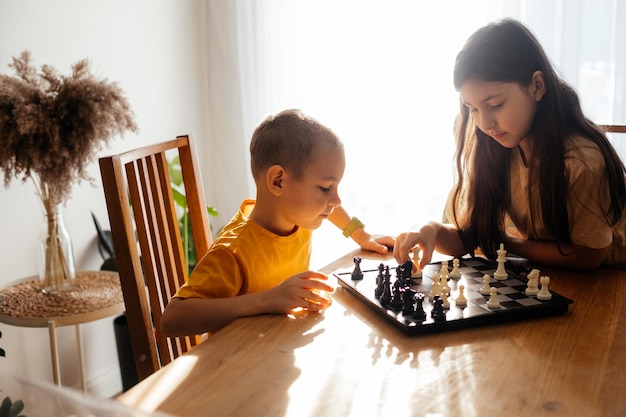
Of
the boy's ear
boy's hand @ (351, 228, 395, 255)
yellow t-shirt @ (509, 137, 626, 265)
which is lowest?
boy's hand @ (351, 228, 395, 255)

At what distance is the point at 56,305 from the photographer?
→ 2.12 meters

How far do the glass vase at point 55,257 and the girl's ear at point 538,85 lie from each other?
1609 mm

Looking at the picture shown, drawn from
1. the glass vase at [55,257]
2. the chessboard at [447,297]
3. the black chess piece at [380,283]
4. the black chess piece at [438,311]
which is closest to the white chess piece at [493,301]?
the chessboard at [447,297]

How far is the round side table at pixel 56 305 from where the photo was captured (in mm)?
2051

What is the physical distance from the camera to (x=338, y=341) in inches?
43.1

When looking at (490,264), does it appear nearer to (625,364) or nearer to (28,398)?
(625,364)

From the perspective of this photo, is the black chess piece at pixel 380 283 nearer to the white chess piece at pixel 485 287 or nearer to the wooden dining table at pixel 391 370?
the wooden dining table at pixel 391 370

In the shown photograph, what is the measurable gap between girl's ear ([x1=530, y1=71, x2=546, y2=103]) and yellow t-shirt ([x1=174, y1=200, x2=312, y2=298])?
661 millimetres

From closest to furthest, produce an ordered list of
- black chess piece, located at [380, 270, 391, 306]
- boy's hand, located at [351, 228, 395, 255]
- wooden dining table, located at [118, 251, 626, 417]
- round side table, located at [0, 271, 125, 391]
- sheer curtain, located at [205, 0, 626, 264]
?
wooden dining table, located at [118, 251, 626, 417], black chess piece, located at [380, 270, 391, 306], boy's hand, located at [351, 228, 395, 255], round side table, located at [0, 271, 125, 391], sheer curtain, located at [205, 0, 626, 264]

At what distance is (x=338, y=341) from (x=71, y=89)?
4.56 feet

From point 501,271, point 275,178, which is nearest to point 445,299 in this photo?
point 501,271

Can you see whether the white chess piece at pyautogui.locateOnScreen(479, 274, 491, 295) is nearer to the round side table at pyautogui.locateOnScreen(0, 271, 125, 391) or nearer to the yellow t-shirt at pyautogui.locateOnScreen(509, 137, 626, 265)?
the yellow t-shirt at pyautogui.locateOnScreen(509, 137, 626, 265)

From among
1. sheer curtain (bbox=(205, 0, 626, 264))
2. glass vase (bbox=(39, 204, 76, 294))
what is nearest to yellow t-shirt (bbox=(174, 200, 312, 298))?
glass vase (bbox=(39, 204, 76, 294))

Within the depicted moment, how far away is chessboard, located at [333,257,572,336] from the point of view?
113 centimetres
